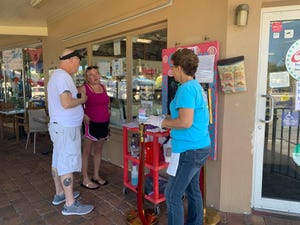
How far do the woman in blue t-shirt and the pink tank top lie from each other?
1.32 meters

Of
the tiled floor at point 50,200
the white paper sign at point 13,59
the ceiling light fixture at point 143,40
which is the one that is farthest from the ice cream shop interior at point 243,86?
the white paper sign at point 13,59

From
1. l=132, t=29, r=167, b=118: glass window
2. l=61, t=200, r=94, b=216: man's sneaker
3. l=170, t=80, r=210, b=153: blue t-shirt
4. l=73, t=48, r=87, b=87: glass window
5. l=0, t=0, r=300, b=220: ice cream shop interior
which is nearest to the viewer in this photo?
l=170, t=80, r=210, b=153: blue t-shirt

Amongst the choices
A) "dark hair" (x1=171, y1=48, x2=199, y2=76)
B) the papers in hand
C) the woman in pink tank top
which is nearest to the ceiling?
the woman in pink tank top

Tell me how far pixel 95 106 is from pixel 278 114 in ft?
6.67

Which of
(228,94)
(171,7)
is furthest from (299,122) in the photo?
(171,7)

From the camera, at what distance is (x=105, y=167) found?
3.92 meters

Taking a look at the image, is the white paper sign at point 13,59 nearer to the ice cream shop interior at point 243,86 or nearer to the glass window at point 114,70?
the glass window at point 114,70

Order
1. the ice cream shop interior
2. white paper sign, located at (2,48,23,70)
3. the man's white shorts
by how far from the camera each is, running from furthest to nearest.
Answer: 1. white paper sign, located at (2,48,23,70)
2. the man's white shorts
3. the ice cream shop interior

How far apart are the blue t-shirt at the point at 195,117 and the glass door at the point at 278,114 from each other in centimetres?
91

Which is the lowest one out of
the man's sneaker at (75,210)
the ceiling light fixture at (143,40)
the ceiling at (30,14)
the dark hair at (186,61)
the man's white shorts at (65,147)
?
the man's sneaker at (75,210)

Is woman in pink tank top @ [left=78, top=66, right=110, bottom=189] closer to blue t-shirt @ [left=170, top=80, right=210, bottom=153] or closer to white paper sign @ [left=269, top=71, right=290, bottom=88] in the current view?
blue t-shirt @ [left=170, top=80, right=210, bottom=153]

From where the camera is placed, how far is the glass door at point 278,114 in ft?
7.71

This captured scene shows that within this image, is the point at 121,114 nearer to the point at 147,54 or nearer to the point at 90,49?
the point at 147,54

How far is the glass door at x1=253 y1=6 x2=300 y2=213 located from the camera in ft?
7.71
